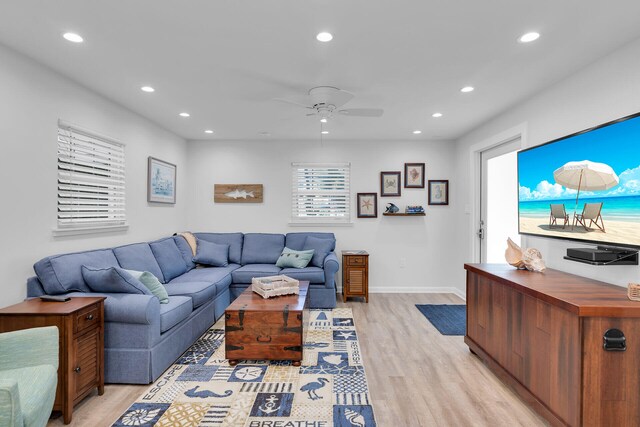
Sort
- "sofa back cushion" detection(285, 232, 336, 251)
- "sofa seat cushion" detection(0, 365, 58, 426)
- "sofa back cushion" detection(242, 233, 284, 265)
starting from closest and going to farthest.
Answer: "sofa seat cushion" detection(0, 365, 58, 426) → "sofa back cushion" detection(242, 233, 284, 265) → "sofa back cushion" detection(285, 232, 336, 251)

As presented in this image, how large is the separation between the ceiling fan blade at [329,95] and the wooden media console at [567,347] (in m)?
1.97

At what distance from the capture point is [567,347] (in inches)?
73.5

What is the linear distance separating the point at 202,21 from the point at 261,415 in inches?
98.0

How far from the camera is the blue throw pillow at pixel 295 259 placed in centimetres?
467

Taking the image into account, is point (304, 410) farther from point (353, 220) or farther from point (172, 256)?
point (353, 220)

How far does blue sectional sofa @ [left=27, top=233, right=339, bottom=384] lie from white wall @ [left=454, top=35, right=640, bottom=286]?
2597 mm

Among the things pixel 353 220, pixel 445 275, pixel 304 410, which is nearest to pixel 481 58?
pixel 304 410

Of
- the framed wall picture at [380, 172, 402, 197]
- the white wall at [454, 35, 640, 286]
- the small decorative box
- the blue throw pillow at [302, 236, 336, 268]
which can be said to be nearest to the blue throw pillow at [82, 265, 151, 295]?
the small decorative box

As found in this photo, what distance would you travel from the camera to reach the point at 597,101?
8.36 ft

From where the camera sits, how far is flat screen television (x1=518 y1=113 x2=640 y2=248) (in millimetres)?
2098

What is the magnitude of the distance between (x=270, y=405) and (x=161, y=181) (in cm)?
342

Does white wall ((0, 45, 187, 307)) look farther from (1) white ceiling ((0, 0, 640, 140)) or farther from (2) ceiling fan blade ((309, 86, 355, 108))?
(2) ceiling fan blade ((309, 86, 355, 108))

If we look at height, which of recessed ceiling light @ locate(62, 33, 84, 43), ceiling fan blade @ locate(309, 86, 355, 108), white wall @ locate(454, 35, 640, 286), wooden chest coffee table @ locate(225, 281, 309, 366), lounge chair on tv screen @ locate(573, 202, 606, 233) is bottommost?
wooden chest coffee table @ locate(225, 281, 309, 366)

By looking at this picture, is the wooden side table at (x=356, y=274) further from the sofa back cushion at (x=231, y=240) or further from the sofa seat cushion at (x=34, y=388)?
the sofa seat cushion at (x=34, y=388)
